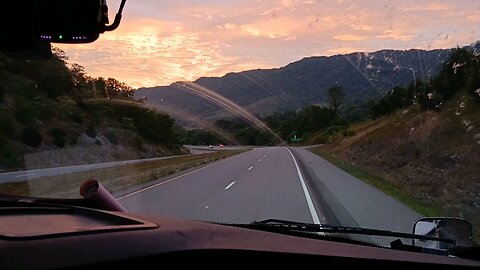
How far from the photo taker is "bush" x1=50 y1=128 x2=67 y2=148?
24.4 metres

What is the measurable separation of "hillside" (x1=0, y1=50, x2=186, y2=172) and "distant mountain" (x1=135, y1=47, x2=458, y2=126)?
2159 millimetres

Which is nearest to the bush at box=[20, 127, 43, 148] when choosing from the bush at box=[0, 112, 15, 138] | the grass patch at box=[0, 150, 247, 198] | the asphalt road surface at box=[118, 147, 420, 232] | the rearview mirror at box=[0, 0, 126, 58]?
the bush at box=[0, 112, 15, 138]

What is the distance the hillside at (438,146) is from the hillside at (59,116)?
11608mm

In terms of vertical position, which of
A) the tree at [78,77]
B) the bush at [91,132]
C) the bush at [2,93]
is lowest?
the bush at [91,132]

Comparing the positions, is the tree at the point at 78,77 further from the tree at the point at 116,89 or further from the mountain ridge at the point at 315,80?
the mountain ridge at the point at 315,80

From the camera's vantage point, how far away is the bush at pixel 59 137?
80.0ft

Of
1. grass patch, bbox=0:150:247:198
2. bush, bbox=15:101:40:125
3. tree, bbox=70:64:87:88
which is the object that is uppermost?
tree, bbox=70:64:87:88

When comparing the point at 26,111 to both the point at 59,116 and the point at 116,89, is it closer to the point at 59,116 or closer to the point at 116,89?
the point at 59,116

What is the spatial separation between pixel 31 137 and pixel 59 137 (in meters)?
2.49

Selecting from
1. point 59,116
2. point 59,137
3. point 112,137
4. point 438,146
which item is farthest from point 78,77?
point 438,146

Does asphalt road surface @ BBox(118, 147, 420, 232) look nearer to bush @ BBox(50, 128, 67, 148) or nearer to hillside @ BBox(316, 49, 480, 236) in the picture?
hillside @ BBox(316, 49, 480, 236)

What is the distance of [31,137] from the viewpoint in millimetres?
22484

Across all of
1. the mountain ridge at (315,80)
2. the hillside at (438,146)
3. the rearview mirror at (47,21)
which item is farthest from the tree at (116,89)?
the rearview mirror at (47,21)

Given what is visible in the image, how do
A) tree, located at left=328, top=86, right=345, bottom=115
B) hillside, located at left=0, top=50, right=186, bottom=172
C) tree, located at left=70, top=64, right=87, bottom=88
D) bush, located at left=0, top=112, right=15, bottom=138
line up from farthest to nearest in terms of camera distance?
tree, located at left=328, top=86, right=345, bottom=115 → bush, located at left=0, top=112, right=15, bottom=138 → hillside, located at left=0, top=50, right=186, bottom=172 → tree, located at left=70, top=64, right=87, bottom=88
